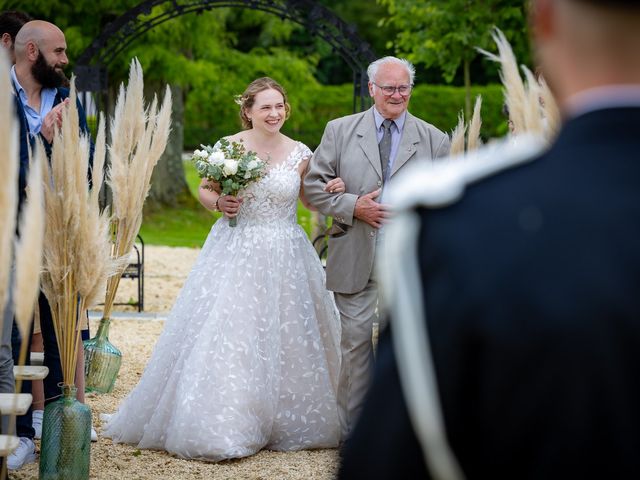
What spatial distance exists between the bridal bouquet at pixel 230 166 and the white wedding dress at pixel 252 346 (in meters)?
0.16

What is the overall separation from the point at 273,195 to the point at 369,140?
2.01 feet

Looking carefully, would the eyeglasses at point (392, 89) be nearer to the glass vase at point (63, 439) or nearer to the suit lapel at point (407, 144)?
the suit lapel at point (407, 144)

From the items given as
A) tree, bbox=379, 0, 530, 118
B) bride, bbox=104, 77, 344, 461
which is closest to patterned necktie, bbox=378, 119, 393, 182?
bride, bbox=104, 77, 344, 461

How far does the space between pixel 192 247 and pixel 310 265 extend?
857 cm

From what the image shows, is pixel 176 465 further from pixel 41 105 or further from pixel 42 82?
pixel 42 82

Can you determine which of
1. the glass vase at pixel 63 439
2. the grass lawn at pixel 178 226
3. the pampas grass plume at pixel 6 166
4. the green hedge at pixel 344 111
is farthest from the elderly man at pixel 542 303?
the green hedge at pixel 344 111

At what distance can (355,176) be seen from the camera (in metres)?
5.69

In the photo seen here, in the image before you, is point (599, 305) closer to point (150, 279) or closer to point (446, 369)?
point (446, 369)

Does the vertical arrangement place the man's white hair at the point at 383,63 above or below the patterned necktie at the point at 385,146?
above

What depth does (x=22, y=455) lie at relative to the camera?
16.7ft

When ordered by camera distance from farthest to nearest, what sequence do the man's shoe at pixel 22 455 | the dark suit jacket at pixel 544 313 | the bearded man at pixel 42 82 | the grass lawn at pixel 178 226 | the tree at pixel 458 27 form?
the grass lawn at pixel 178 226 < the tree at pixel 458 27 < the bearded man at pixel 42 82 < the man's shoe at pixel 22 455 < the dark suit jacket at pixel 544 313

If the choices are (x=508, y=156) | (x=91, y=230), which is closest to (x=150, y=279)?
(x=91, y=230)

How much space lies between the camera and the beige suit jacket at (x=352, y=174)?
5.62 m

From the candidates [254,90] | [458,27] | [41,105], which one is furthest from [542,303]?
[458,27]
